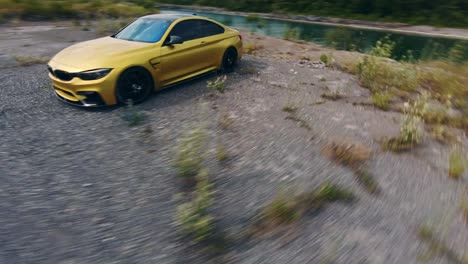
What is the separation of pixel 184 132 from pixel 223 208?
2.17 m

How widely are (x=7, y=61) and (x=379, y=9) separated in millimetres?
48811

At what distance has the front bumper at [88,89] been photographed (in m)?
5.92

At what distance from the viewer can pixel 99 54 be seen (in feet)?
20.6

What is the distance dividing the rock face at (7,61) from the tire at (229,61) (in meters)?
6.15

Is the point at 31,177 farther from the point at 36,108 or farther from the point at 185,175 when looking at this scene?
the point at 36,108

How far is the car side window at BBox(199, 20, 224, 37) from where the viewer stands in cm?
819

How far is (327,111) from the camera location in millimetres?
7016

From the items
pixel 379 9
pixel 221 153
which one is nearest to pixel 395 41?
pixel 379 9

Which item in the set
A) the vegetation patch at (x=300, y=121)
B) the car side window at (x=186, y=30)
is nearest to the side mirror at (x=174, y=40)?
the car side window at (x=186, y=30)

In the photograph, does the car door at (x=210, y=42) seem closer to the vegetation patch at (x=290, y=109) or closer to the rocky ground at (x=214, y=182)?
the rocky ground at (x=214, y=182)

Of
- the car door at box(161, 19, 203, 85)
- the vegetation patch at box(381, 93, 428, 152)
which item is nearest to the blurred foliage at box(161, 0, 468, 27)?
the vegetation patch at box(381, 93, 428, 152)

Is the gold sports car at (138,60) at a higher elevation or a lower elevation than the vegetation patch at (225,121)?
higher

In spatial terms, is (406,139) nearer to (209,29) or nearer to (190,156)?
(190,156)

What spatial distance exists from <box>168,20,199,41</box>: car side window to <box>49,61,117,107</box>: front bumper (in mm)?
1870
